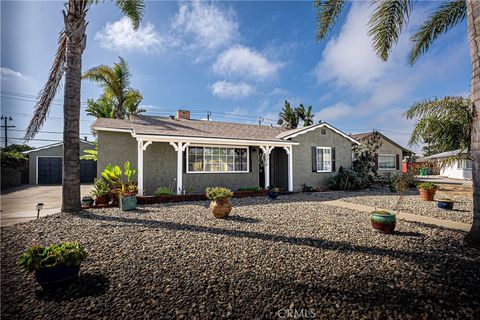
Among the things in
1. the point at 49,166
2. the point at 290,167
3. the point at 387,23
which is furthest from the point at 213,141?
the point at 49,166

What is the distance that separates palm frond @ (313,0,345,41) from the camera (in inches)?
263

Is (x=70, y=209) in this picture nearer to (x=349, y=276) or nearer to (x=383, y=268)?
(x=349, y=276)

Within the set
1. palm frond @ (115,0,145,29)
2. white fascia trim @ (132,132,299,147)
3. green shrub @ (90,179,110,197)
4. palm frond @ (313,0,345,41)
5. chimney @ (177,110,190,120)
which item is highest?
palm frond @ (115,0,145,29)

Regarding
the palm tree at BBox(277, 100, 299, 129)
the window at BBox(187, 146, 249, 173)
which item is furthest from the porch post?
the palm tree at BBox(277, 100, 299, 129)

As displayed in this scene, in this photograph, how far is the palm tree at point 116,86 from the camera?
16734 mm

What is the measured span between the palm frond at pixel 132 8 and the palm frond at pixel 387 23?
27.4 ft

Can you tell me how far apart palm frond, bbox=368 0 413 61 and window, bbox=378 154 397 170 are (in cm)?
1907

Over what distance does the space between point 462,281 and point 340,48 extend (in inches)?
348

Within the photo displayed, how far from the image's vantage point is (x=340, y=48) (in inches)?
362

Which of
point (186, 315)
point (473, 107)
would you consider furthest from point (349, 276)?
point (473, 107)

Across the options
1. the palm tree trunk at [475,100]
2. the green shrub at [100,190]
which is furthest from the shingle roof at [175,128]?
the palm tree trunk at [475,100]

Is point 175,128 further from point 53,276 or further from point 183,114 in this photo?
point 53,276

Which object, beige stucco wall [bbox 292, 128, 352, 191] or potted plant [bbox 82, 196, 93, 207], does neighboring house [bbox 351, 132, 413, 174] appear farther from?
potted plant [bbox 82, 196, 93, 207]

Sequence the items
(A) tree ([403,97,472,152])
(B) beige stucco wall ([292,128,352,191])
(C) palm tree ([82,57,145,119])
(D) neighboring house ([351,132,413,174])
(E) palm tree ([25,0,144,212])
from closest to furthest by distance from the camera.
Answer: (A) tree ([403,97,472,152]), (E) palm tree ([25,0,144,212]), (B) beige stucco wall ([292,128,352,191]), (C) palm tree ([82,57,145,119]), (D) neighboring house ([351,132,413,174])
